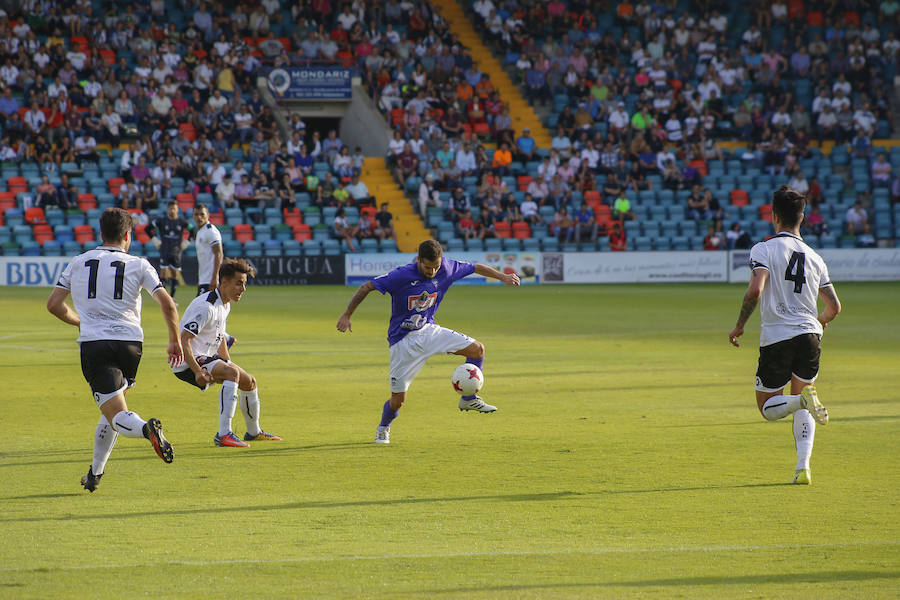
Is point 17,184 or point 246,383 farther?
point 17,184

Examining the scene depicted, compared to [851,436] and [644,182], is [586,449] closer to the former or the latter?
Result: [851,436]

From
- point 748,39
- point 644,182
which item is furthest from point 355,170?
point 748,39

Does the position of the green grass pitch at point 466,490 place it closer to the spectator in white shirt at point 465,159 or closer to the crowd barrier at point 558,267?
the crowd barrier at point 558,267

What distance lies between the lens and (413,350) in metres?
9.76

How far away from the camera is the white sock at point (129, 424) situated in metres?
7.37

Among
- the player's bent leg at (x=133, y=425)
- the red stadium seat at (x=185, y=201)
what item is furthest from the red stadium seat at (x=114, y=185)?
the player's bent leg at (x=133, y=425)

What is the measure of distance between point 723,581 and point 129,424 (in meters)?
3.72

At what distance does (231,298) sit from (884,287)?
26854 mm

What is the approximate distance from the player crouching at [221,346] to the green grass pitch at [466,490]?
306 mm

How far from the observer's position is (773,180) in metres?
38.7

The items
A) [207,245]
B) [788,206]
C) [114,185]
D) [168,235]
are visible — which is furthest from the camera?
[114,185]

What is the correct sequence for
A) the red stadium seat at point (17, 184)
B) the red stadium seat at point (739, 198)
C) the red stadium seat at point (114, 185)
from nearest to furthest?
1. the red stadium seat at point (17, 184)
2. the red stadium seat at point (114, 185)
3. the red stadium seat at point (739, 198)

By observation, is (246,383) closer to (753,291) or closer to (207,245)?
(753,291)

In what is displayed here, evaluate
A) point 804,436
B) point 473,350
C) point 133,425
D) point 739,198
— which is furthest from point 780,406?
point 739,198
